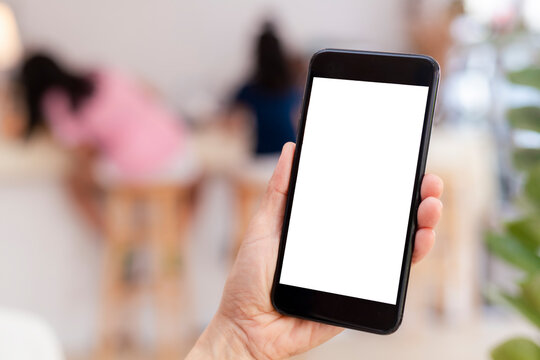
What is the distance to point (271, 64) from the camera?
7.11 feet

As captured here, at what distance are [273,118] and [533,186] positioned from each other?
5.18 ft

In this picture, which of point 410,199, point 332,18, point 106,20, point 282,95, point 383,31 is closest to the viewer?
point 410,199

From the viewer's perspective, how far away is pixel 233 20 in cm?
Result: 279

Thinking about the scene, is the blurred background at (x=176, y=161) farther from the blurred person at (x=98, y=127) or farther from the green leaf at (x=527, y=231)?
the green leaf at (x=527, y=231)

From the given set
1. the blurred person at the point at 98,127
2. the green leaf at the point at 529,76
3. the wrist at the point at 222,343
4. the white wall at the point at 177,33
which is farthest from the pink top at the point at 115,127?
the green leaf at the point at 529,76

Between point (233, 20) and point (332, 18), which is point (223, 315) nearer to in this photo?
point (233, 20)

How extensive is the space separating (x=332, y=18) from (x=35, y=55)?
5.82ft

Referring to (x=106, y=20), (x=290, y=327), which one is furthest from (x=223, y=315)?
(x=106, y=20)

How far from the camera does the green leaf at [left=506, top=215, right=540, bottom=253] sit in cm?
66

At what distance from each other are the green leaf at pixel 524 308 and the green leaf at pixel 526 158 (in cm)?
18

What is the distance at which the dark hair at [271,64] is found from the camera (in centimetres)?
215

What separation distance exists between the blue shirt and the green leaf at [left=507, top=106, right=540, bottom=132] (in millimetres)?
1467

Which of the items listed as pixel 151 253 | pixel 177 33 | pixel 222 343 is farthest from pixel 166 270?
pixel 222 343

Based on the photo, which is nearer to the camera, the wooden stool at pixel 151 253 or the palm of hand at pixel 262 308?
the palm of hand at pixel 262 308
